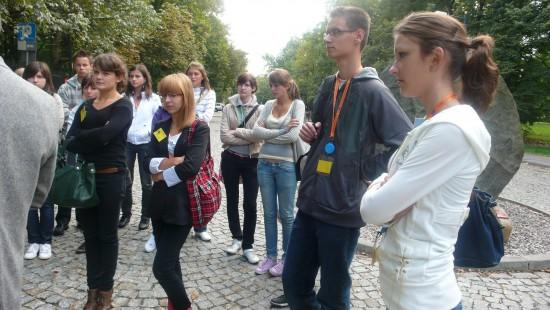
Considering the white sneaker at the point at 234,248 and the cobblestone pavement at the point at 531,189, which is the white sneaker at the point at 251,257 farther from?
the cobblestone pavement at the point at 531,189

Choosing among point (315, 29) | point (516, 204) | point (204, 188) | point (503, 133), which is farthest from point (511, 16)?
point (315, 29)

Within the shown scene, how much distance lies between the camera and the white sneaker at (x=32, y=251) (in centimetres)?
405

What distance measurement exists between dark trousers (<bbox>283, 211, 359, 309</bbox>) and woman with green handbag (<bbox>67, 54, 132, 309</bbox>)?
4.95 ft

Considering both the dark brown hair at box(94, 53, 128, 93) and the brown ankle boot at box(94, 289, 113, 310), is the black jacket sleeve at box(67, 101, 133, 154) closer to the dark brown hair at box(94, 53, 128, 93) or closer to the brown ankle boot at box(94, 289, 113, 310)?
the dark brown hair at box(94, 53, 128, 93)

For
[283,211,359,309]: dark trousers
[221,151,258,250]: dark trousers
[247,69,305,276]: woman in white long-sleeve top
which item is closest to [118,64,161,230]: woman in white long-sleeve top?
[221,151,258,250]: dark trousers

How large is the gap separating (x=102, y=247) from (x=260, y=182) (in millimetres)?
1500

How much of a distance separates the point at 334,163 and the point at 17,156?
1453 mm

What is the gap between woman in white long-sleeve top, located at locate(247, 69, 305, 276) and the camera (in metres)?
3.86

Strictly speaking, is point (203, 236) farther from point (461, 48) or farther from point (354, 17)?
point (461, 48)

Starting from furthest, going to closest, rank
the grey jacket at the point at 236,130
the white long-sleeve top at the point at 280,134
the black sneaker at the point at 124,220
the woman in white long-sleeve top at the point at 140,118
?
the black sneaker at the point at 124,220, the woman in white long-sleeve top at the point at 140,118, the grey jacket at the point at 236,130, the white long-sleeve top at the point at 280,134

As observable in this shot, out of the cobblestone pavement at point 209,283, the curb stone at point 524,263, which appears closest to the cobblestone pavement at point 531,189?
the curb stone at point 524,263

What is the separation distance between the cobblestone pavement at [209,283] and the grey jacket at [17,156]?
74.8 inches

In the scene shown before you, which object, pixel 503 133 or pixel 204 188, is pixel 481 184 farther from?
pixel 204 188

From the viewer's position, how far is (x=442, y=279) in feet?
4.79
